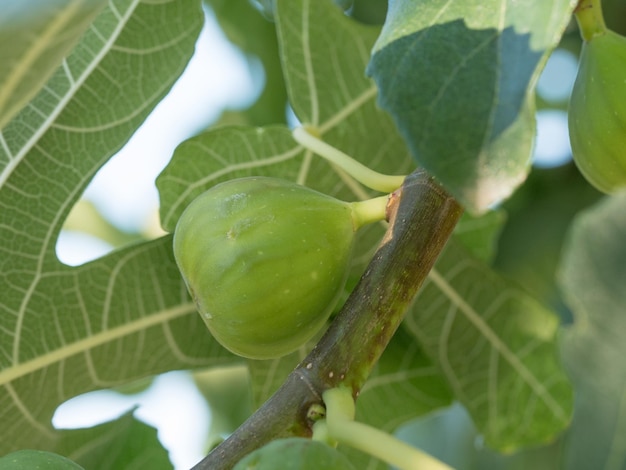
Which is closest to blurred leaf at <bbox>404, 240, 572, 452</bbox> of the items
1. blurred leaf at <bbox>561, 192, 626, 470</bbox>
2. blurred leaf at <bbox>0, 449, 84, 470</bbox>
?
blurred leaf at <bbox>561, 192, 626, 470</bbox>

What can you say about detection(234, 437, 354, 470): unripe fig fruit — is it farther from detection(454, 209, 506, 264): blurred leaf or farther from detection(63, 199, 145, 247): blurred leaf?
detection(63, 199, 145, 247): blurred leaf

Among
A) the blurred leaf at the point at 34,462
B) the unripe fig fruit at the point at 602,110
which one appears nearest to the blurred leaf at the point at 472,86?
the unripe fig fruit at the point at 602,110

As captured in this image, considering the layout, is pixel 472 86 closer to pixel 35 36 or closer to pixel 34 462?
pixel 35 36

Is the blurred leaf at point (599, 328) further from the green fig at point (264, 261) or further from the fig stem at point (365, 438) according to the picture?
the fig stem at point (365, 438)

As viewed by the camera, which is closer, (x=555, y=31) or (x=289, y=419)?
(x=555, y=31)

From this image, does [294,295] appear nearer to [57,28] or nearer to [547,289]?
[57,28]

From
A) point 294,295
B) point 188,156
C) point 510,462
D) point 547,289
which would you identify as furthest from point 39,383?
point 547,289
